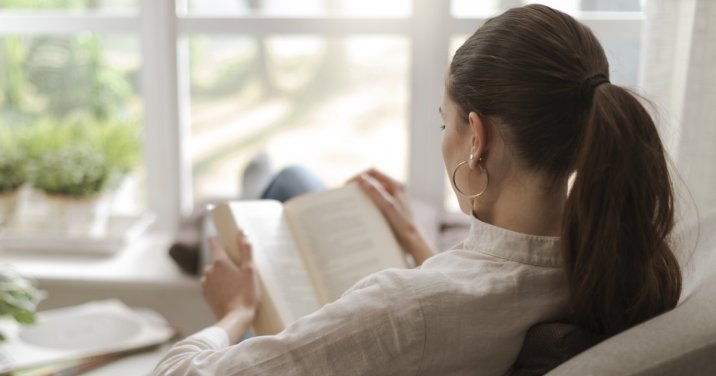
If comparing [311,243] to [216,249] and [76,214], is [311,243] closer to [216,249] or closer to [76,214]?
[216,249]

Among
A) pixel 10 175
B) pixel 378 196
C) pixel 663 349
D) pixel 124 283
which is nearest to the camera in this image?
pixel 663 349

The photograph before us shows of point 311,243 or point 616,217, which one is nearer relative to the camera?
point 616,217

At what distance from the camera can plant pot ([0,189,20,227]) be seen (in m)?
2.45

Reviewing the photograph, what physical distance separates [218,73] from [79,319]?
3.10 ft

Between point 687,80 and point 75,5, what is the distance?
1743mm

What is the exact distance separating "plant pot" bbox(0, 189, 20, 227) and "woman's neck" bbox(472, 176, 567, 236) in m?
1.79

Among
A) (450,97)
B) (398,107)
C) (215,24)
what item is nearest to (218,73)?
(215,24)

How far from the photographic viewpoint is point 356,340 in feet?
3.15

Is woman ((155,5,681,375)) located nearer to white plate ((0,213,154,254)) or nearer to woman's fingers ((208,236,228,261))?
woman's fingers ((208,236,228,261))

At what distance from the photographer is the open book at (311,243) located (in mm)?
1381

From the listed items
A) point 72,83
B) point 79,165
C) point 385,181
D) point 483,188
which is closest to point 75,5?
point 72,83

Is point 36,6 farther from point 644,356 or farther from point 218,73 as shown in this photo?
point 644,356

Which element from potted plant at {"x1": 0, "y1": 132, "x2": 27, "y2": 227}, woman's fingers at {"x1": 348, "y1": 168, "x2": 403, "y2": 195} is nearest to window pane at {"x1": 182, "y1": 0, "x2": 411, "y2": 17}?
potted plant at {"x1": 0, "y1": 132, "x2": 27, "y2": 227}

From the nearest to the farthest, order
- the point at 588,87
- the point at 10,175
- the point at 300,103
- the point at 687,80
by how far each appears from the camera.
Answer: the point at 588,87, the point at 687,80, the point at 10,175, the point at 300,103
